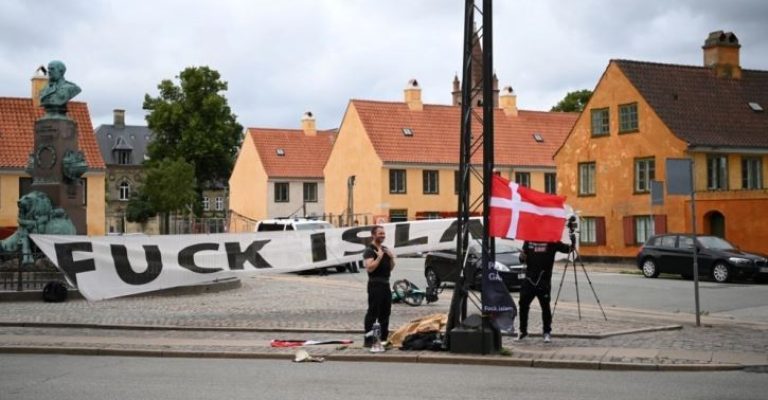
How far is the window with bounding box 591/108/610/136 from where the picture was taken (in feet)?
153

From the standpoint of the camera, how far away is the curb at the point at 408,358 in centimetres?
1216

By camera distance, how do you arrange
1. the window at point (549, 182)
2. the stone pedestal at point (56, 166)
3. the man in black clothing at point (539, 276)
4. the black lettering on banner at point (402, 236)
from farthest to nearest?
1. the window at point (549, 182)
2. the stone pedestal at point (56, 166)
3. the black lettering on banner at point (402, 236)
4. the man in black clothing at point (539, 276)

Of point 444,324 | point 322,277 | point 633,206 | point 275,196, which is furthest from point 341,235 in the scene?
point 275,196

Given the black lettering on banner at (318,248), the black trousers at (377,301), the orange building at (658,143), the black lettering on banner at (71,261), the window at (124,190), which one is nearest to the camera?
the black trousers at (377,301)

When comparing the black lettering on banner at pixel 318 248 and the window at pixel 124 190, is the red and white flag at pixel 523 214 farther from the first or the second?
the window at pixel 124 190

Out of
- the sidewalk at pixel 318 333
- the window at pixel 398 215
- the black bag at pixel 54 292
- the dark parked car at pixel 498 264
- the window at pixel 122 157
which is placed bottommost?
the sidewalk at pixel 318 333

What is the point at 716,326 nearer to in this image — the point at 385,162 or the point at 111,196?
the point at 385,162

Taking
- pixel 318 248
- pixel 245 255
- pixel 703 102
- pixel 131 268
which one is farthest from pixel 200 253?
pixel 703 102

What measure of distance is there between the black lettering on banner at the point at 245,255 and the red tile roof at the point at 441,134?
39.8 m

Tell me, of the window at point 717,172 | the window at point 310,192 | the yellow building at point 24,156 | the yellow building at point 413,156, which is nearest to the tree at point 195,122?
the window at point 310,192

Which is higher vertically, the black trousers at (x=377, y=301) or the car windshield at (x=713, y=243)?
the car windshield at (x=713, y=243)

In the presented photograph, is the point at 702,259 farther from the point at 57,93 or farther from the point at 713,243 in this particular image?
the point at 57,93

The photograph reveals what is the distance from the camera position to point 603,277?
33594mm

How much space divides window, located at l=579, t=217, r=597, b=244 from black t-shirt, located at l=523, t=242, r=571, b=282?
32.5 meters
